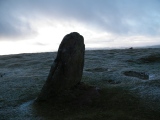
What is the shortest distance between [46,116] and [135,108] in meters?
5.46

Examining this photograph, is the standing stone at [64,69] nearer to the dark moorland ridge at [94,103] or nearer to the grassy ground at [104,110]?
the dark moorland ridge at [94,103]

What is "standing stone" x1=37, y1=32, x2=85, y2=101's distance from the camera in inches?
596

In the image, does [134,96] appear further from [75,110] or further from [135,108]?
[75,110]

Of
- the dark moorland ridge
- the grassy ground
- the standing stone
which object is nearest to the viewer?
the grassy ground

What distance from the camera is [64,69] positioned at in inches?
603

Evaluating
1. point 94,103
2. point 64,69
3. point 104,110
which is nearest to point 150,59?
point 94,103

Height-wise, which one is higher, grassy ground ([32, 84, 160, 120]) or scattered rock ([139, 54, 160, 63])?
scattered rock ([139, 54, 160, 63])

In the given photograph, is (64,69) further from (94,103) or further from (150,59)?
(150,59)

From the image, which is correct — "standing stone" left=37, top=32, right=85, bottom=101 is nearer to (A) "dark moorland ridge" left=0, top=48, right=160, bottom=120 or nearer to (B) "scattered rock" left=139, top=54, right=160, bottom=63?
(A) "dark moorland ridge" left=0, top=48, right=160, bottom=120

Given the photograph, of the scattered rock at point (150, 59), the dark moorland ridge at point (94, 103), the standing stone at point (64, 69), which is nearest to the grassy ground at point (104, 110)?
the dark moorland ridge at point (94, 103)

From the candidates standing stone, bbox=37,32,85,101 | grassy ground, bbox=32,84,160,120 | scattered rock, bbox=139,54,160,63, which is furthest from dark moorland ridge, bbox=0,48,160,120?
scattered rock, bbox=139,54,160,63

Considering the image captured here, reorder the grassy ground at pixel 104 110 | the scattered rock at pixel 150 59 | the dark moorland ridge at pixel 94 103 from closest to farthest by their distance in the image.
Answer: the grassy ground at pixel 104 110 < the dark moorland ridge at pixel 94 103 < the scattered rock at pixel 150 59

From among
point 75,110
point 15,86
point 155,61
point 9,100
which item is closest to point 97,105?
point 75,110

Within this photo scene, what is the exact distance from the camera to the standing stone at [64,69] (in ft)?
49.7
